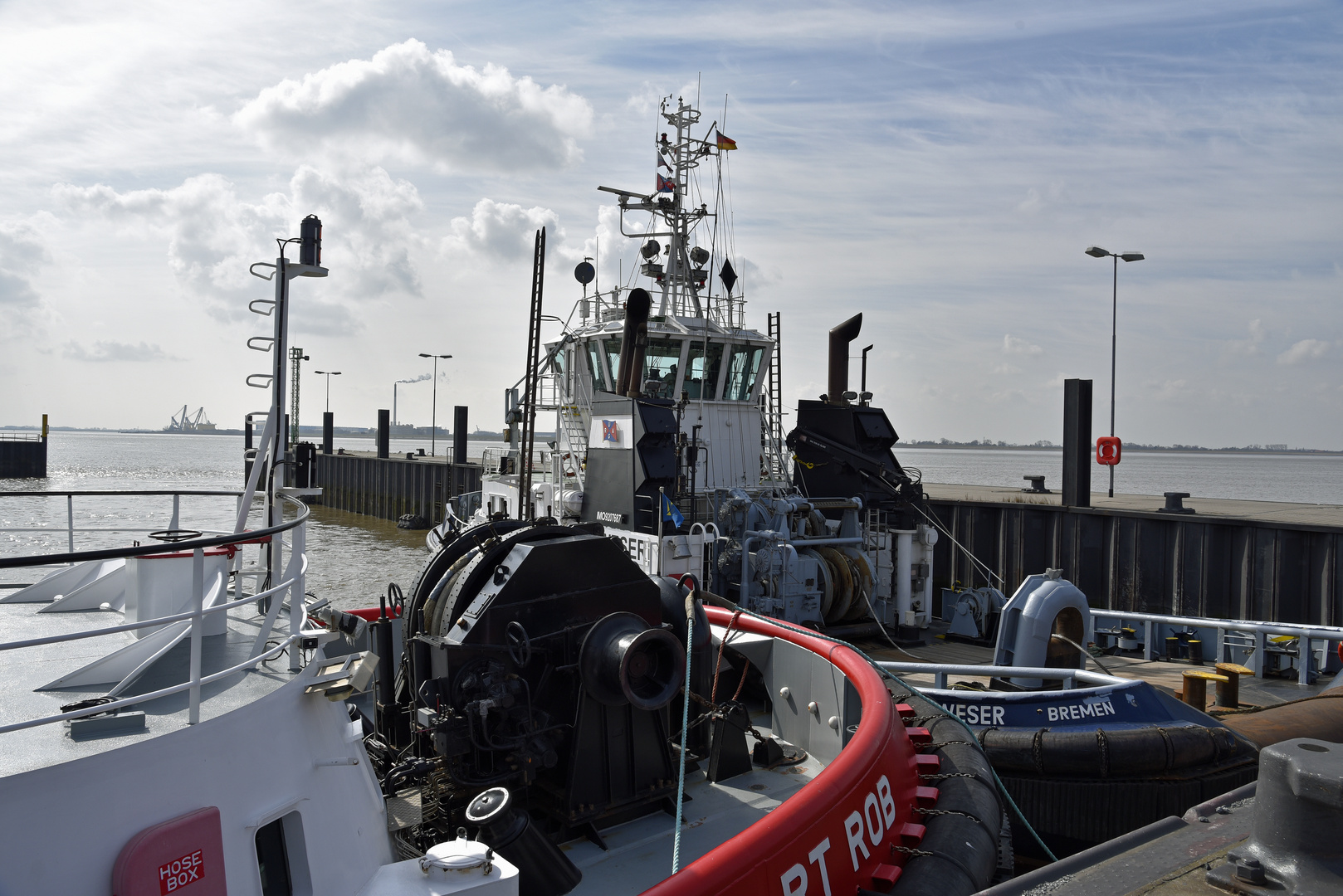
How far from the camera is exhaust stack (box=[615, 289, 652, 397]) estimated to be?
43.9ft

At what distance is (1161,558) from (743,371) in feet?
30.6

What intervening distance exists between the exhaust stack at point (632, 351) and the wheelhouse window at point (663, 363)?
28.7 inches

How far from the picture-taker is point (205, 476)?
241 feet

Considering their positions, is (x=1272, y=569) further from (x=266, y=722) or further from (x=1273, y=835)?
(x=266, y=722)

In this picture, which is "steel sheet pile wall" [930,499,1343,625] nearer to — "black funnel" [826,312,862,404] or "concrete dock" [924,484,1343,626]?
"concrete dock" [924,484,1343,626]

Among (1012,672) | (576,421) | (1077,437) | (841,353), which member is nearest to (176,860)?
(1012,672)

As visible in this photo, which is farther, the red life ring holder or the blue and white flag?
the red life ring holder

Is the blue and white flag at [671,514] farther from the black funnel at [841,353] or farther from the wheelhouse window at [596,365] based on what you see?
the black funnel at [841,353]

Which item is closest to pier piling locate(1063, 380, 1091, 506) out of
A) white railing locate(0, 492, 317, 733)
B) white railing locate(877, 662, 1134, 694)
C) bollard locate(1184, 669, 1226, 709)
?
bollard locate(1184, 669, 1226, 709)

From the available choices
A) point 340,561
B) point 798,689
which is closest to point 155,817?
point 798,689

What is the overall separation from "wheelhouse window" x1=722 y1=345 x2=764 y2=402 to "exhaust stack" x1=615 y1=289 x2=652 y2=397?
2.17 m

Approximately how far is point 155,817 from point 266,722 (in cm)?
53

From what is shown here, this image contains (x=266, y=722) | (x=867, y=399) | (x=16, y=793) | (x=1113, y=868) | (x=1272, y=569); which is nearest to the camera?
(x=1113, y=868)

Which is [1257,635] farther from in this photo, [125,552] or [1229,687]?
[125,552]
